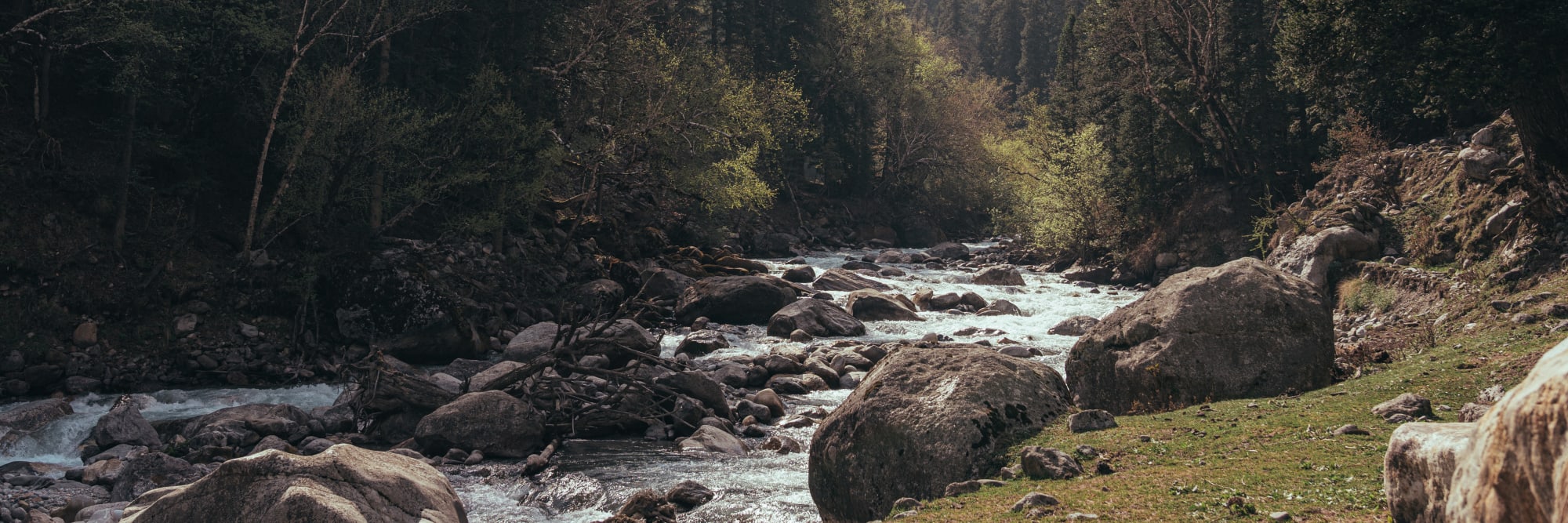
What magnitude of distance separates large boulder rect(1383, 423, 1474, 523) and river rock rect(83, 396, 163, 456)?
22897mm

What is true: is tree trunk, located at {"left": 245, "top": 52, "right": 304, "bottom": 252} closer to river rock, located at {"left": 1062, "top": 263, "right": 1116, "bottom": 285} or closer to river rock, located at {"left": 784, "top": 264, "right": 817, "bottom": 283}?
river rock, located at {"left": 784, "top": 264, "right": 817, "bottom": 283}

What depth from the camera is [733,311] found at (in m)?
38.2

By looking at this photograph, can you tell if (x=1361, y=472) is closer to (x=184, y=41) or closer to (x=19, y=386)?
(x=19, y=386)

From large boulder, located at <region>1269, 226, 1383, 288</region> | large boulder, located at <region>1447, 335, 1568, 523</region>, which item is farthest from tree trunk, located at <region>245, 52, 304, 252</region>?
large boulder, located at <region>1269, 226, 1383, 288</region>

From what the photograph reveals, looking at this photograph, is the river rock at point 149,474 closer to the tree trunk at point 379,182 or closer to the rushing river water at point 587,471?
the rushing river water at point 587,471

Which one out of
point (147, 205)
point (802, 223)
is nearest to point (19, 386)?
point (147, 205)

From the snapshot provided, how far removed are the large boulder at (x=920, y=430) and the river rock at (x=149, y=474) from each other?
504 inches

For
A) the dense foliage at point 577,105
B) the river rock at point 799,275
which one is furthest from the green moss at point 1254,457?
the river rock at point 799,275

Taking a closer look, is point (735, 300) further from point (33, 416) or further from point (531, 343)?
point (33, 416)

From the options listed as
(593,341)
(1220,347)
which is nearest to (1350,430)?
(1220,347)

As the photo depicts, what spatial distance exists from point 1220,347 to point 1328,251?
15910 millimetres

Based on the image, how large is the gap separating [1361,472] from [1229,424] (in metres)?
3.66

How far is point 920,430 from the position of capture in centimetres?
1356

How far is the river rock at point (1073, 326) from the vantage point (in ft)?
115
